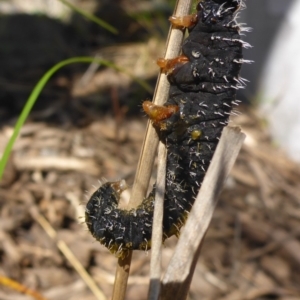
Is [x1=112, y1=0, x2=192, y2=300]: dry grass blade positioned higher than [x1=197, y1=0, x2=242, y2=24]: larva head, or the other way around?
[x1=197, y1=0, x2=242, y2=24]: larva head

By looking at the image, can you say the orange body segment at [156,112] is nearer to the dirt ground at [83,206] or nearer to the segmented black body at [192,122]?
the segmented black body at [192,122]

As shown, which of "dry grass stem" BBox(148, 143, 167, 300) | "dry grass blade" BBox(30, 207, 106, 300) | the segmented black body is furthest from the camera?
"dry grass blade" BBox(30, 207, 106, 300)

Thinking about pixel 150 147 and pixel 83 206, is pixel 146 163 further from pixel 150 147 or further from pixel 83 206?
pixel 83 206

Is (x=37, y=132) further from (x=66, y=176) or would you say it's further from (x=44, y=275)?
(x=44, y=275)

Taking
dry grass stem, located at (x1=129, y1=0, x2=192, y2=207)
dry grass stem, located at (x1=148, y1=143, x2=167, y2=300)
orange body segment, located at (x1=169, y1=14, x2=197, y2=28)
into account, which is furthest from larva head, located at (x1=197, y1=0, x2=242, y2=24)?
dry grass stem, located at (x1=148, y1=143, x2=167, y2=300)

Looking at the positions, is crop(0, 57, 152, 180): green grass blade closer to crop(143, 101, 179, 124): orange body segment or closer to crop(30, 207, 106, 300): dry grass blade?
crop(143, 101, 179, 124): orange body segment

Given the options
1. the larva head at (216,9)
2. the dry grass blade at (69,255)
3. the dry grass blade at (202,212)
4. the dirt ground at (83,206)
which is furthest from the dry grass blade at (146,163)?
the dry grass blade at (69,255)

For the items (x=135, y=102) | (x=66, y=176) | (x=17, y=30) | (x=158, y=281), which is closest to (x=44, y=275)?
(x=66, y=176)
